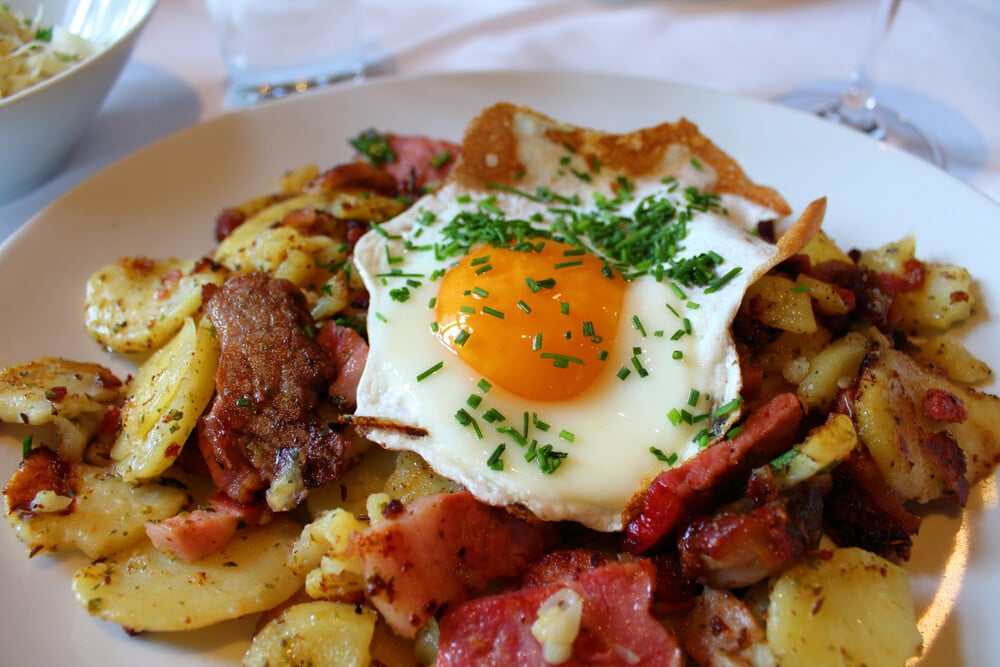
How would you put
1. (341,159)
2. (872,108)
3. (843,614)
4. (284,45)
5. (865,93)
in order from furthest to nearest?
(284,45) → (872,108) → (865,93) → (341,159) → (843,614)

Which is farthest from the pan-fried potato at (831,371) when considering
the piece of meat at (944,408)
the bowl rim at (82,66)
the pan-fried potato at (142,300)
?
the bowl rim at (82,66)

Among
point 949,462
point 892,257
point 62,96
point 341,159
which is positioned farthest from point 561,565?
point 62,96

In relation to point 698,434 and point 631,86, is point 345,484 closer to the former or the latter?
point 698,434

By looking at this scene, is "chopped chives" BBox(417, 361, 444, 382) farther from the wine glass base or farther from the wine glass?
the wine glass

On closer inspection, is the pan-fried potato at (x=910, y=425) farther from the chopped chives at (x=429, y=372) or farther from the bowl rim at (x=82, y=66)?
the bowl rim at (x=82, y=66)

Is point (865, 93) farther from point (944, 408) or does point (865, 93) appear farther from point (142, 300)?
point (142, 300)

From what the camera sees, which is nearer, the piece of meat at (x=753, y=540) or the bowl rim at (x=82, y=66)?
the piece of meat at (x=753, y=540)
